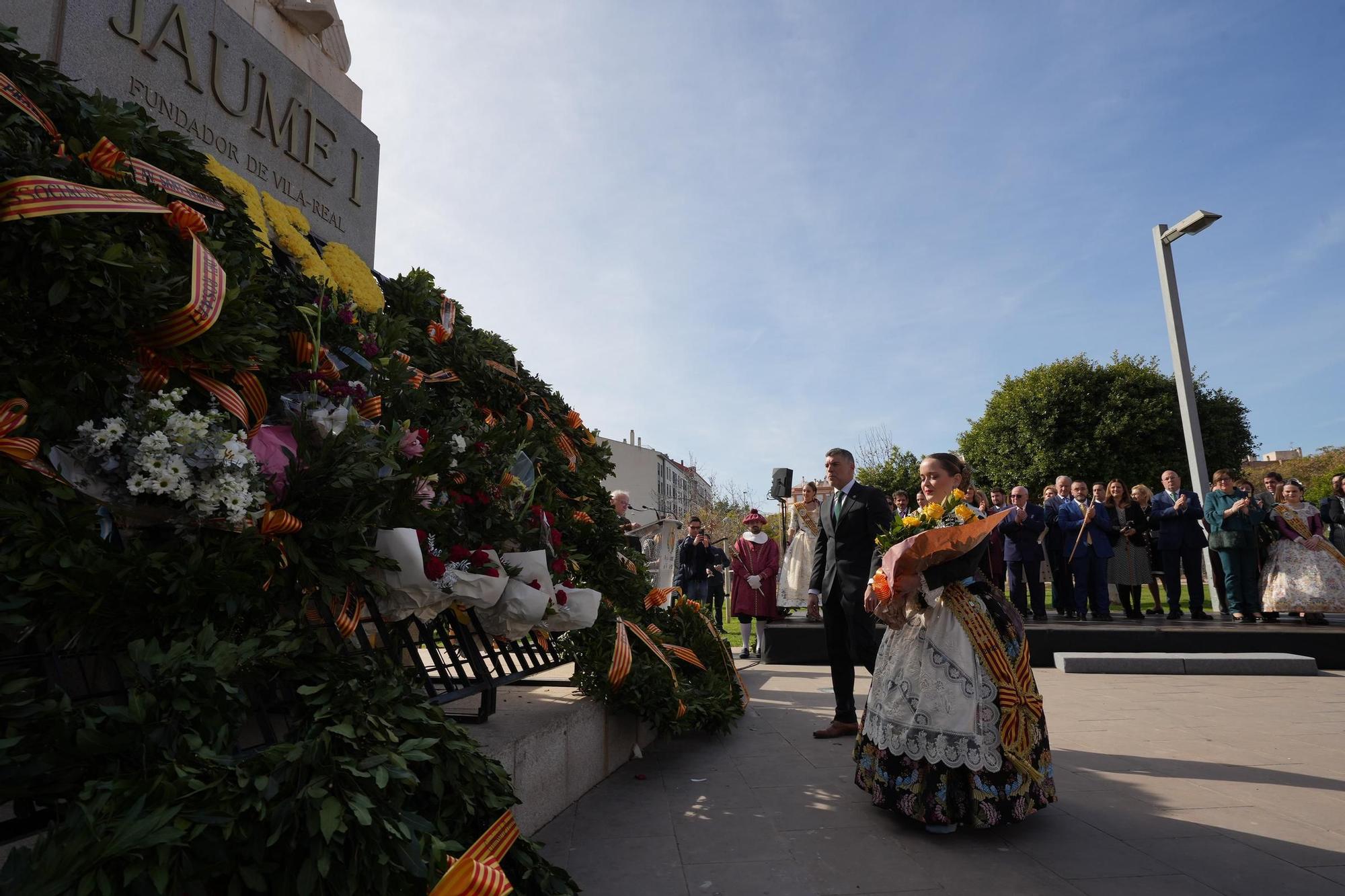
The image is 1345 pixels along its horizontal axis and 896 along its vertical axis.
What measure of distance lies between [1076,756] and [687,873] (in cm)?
319

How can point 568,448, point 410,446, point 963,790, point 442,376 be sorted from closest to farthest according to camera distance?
point 410,446 < point 963,790 < point 442,376 < point 568,448

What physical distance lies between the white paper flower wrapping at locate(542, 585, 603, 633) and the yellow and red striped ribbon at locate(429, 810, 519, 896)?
1266mm

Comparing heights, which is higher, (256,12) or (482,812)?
(256,12)

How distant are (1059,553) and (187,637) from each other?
12.3 m

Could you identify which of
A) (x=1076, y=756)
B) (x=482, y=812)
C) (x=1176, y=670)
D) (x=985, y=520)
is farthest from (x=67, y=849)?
(x=1176, y=670)

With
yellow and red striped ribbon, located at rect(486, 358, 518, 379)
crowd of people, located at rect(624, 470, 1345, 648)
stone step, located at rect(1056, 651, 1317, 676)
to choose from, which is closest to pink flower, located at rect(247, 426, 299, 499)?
yellow and red striped ribbon, located at rect(486, 358, 518, 379)

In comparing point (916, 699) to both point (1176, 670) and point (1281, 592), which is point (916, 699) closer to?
point (1176, 670)

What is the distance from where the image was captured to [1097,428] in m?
23.0

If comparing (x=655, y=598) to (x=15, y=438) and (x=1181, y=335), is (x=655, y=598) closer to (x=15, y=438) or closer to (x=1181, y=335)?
(x=15, y=438)

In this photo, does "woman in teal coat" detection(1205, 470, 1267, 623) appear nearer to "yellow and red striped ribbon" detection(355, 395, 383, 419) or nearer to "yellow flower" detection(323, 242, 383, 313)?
"yellow flower" detection(323, 242, 383, 313)

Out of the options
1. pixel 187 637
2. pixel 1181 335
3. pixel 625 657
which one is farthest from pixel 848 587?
pixel 1181 335

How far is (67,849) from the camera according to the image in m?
1.51

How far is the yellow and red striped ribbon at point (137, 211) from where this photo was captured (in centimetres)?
201

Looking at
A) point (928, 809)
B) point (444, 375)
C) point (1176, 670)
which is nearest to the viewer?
point (928, 809)
